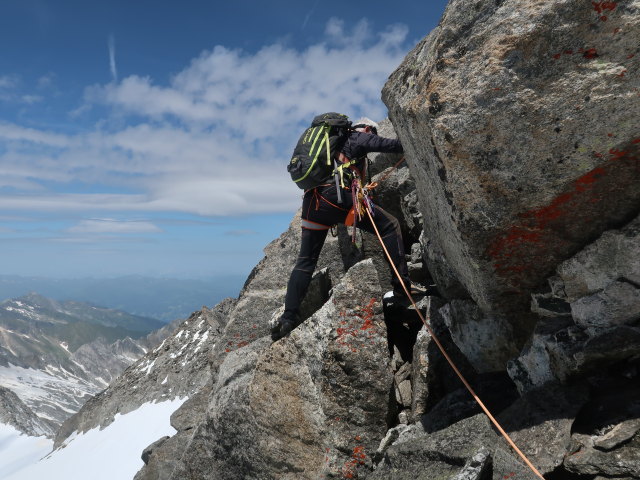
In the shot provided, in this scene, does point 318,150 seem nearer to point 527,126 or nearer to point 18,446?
point 527,126

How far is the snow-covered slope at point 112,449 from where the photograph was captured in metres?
23.5

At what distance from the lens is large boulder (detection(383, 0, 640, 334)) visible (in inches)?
207

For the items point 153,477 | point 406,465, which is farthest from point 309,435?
point 153,477

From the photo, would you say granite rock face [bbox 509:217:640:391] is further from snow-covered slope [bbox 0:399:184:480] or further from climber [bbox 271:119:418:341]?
snow-covered slope [bbox 0:399:184:480]

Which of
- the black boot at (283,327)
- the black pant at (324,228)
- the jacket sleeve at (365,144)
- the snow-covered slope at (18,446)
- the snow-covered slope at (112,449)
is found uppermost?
the jacket sleeve at (365,144)

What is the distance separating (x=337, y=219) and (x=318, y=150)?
1537mm

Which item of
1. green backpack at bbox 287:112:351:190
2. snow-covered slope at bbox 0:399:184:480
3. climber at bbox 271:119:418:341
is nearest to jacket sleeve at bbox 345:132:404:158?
climber at bbox 271:119:418:341

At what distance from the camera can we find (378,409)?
8461 millimetres

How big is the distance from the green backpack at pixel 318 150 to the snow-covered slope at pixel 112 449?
58.2 ft

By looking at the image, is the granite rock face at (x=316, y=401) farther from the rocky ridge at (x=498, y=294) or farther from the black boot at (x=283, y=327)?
the black boot at (x=283, y=327)

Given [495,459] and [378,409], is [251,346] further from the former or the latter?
[495,459]

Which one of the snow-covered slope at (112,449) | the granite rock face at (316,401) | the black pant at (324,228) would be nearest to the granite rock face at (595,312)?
the granite rock face at (316,401)

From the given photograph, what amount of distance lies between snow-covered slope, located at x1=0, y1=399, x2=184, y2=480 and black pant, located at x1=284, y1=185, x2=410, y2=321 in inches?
634

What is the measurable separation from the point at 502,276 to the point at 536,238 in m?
0.82
